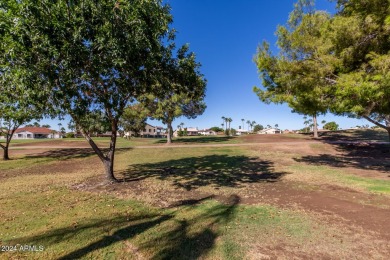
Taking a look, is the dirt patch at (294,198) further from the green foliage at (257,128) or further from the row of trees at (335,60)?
the green foliage at (257,128)

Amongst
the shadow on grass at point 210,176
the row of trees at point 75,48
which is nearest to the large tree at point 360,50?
the shadow on grass at point 210,176

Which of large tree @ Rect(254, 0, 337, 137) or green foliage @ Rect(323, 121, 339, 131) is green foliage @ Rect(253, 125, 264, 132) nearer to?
green foliage @ Rect(323, 121, 339, 131)

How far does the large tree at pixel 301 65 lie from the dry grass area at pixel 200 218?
398 centimetres

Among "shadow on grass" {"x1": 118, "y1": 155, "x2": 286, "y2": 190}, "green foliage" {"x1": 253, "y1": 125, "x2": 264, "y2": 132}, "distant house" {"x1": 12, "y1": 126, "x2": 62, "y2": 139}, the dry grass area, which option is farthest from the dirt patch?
"green foliage" {"x1": 253, "y1": 125, "x2": 264, "y2": 132}

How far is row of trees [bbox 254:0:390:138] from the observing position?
27.4 ft

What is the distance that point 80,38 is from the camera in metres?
6.51

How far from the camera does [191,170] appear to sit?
14.0 m

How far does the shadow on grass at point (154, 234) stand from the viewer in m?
4.60

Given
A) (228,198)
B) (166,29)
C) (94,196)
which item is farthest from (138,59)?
(228,198)

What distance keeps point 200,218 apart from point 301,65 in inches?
339

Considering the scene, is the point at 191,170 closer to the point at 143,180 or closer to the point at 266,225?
the point at 143,180

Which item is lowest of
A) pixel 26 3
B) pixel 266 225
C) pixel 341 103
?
pixel 266 225

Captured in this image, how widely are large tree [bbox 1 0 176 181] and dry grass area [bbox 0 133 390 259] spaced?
3378 millimetres

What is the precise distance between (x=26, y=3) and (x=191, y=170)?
1077 centimetres
